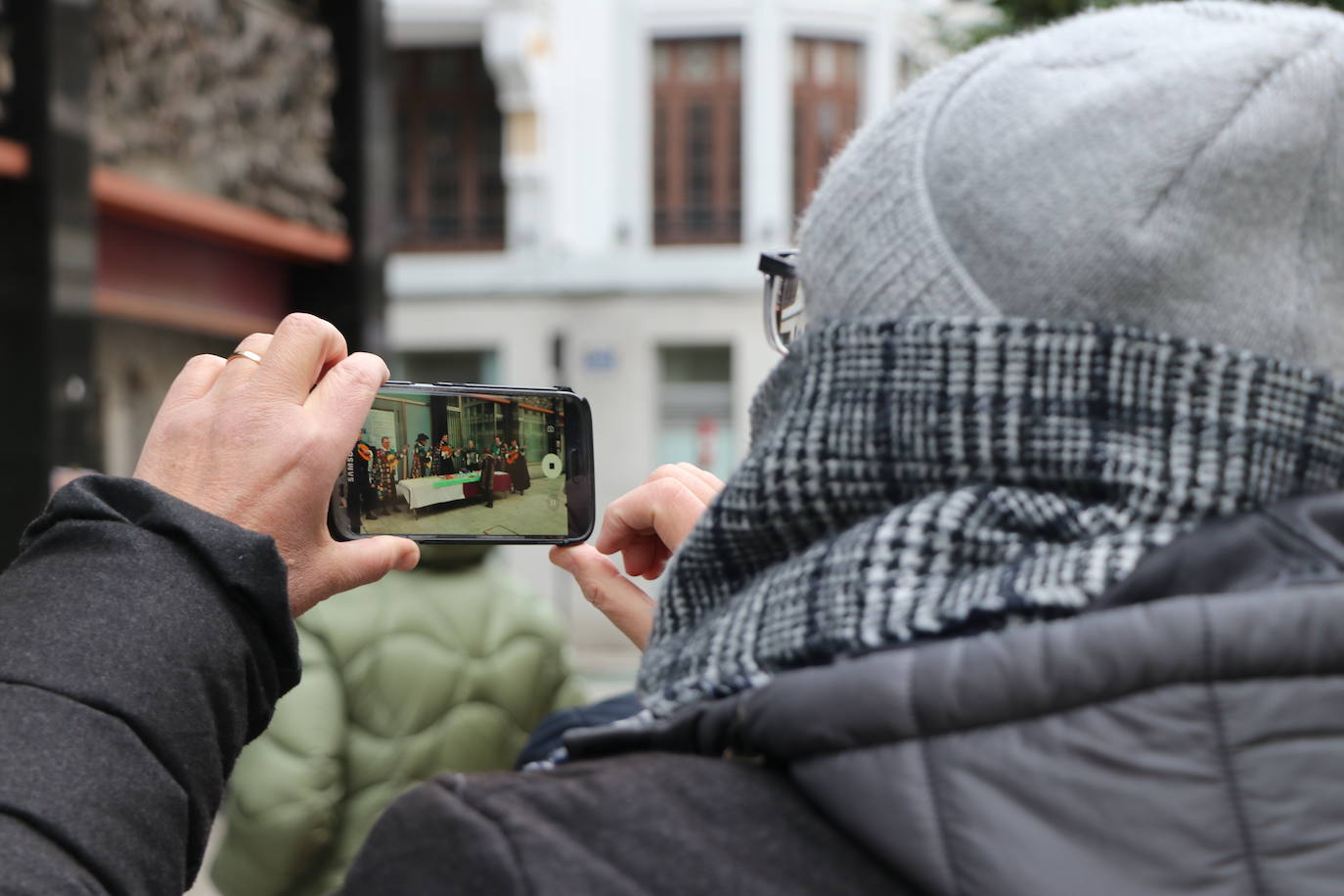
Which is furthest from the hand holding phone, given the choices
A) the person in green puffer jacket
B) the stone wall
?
the stone wall

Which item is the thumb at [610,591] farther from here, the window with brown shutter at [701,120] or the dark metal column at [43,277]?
the window with brown shutter at [701,120]

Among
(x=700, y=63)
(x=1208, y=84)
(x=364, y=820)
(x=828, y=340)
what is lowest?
(x=364, y=820)

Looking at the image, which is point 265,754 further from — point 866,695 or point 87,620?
point 866,695

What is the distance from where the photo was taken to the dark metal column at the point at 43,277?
634 cm

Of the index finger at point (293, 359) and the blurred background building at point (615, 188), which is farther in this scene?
the blurred background building at point (615, 188)

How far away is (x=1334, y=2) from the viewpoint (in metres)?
6.77

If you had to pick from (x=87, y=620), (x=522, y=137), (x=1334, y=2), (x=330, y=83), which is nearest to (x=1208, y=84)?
(x=87, y=620)

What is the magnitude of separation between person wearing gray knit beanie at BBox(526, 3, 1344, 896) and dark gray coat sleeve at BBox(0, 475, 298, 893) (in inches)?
14.1

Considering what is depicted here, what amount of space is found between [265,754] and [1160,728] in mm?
2588

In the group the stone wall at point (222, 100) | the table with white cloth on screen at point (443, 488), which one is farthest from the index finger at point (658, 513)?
the stone wall at point (222, 100)

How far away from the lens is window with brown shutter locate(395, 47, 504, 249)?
17.1 meters

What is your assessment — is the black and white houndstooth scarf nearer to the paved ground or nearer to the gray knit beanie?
the gray knit beanie

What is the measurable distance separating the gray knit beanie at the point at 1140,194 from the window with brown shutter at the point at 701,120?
1679cm

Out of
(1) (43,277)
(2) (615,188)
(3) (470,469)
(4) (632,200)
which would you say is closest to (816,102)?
(4) (632,200)
